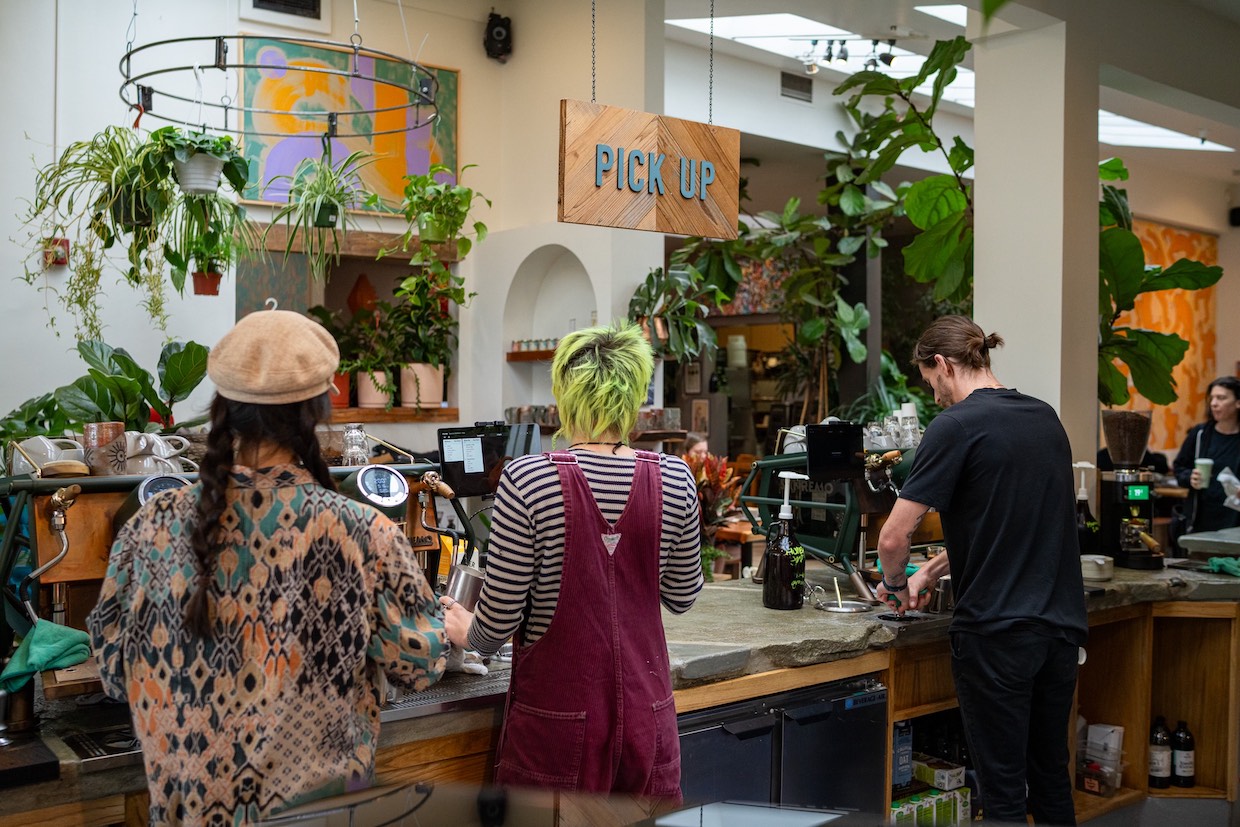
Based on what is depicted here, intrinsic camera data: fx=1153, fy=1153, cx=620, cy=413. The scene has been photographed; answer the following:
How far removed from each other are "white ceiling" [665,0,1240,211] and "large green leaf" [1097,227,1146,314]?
822mm

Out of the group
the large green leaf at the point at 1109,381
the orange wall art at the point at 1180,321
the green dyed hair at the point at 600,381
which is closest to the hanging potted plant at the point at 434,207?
the large green leaf at the point at 1109,381

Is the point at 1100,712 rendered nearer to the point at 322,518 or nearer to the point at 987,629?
the point at 987,629

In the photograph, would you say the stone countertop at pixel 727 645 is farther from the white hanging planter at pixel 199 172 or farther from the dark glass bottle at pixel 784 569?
the white hanging planter at pixel 199 172

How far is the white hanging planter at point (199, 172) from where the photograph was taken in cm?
427

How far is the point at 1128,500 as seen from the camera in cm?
450

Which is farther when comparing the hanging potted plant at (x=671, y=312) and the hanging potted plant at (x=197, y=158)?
the hanging potted plant at (x=671, y=312)

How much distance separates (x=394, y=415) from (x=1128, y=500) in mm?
4116

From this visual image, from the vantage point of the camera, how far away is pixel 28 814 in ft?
6.51

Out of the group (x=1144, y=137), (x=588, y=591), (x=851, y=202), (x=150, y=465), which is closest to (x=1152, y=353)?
(x=851, y=202)

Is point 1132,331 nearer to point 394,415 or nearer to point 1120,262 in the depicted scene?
point 1120,262

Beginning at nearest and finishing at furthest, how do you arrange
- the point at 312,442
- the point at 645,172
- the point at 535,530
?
the point at 312,442 < the point at 535,530 < the point at 645,172

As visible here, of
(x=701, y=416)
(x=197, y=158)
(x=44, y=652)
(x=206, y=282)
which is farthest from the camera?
(x=701, y=416)

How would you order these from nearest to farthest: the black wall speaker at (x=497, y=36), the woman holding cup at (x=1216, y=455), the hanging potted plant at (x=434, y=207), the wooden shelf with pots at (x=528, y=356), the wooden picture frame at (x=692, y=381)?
the woman holding cup at (x=1216, y=455) < the hanging potted plant at (x=434, y=207) < the wooden shelf with pots at (x=528, y=356) < the black wall speaker at (x=497, y=36) < the wooden picture frame at (x=692, y=381)

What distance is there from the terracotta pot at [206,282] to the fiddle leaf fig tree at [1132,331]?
12.8 ft
